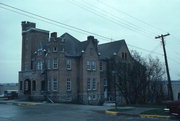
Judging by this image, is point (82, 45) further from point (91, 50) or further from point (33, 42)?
point (33, 42)

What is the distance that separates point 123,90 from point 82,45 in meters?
13.9

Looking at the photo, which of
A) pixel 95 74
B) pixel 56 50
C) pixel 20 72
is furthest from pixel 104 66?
pixel 20 72

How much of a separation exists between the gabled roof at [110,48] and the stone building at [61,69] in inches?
43.2

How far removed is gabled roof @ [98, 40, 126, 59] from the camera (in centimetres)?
5550

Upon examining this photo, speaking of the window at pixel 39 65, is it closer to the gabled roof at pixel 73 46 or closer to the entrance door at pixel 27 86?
the entrance door at pixel 27 86

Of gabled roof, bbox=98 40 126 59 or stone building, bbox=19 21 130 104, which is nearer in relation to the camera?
stone building, bbox=19 21 130 104

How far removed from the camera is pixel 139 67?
39.3m

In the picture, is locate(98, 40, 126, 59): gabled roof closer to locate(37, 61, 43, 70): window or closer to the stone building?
the stone building

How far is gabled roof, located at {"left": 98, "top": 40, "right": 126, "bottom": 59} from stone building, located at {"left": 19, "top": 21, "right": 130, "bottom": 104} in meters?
1.10

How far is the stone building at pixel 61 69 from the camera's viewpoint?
45.0 m

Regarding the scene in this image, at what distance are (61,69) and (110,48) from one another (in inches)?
642

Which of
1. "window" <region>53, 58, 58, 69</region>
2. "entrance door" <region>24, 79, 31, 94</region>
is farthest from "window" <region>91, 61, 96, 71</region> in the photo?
"entrance door" <region>24, 79, 31, 94</region>

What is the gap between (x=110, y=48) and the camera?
190 feet

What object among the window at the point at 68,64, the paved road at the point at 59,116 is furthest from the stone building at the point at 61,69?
the paved road at the point at 59,116
